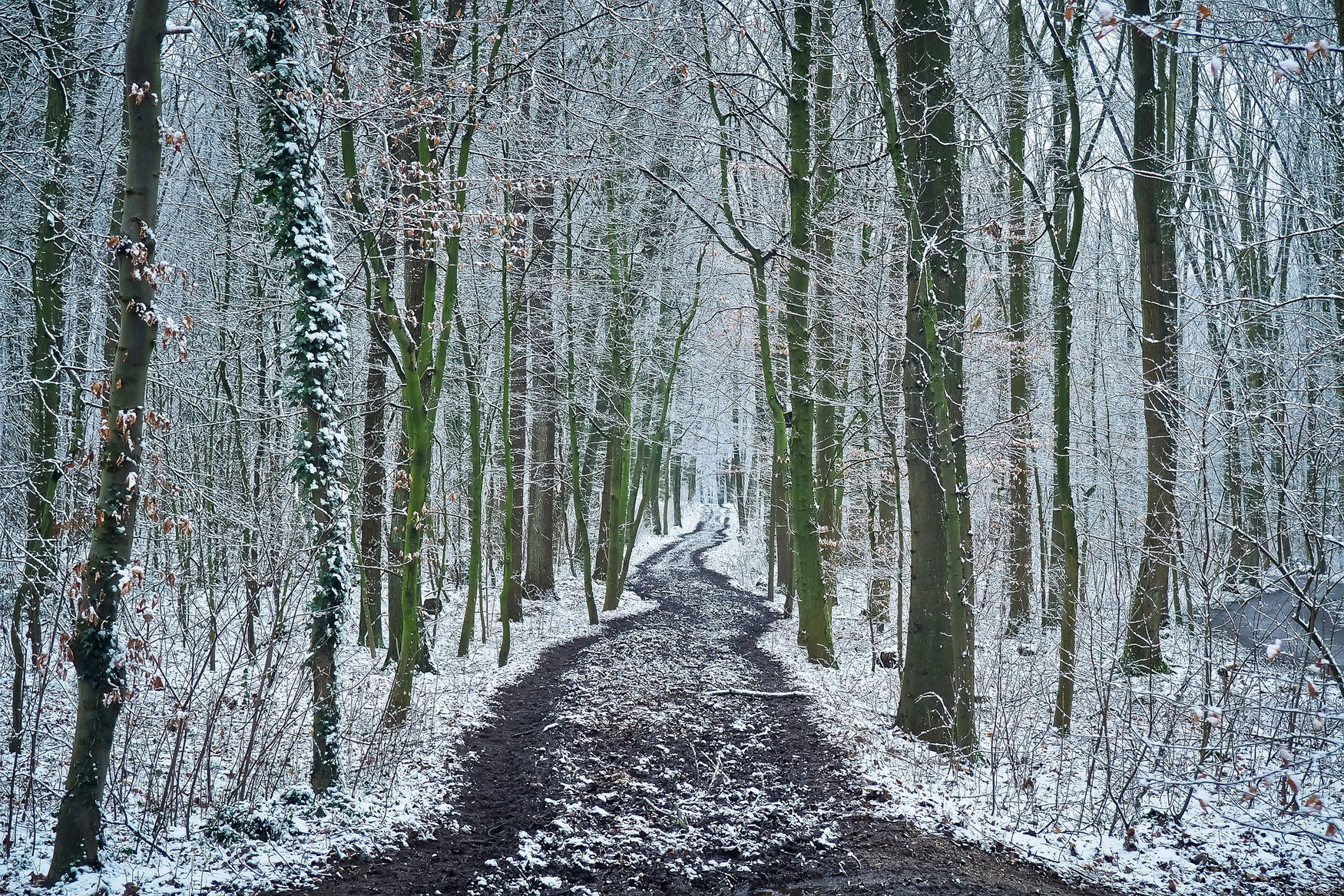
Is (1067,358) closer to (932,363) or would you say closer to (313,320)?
(932,363)

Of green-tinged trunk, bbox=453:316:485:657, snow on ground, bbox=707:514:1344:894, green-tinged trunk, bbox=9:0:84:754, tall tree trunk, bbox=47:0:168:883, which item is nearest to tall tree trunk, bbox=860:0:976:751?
snow on ground, bbox=707:514:1344:894

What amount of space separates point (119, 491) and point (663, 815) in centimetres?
444

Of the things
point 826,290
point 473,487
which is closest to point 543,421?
point 473,487

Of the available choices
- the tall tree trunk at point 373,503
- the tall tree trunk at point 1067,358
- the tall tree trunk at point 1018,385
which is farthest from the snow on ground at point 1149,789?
the tall tree trunk at point 373,503

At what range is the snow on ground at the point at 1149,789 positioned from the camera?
5.00 meters

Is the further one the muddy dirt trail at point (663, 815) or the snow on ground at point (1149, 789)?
the snow on ground at point (1149, 789)

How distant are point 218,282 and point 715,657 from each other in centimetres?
1149

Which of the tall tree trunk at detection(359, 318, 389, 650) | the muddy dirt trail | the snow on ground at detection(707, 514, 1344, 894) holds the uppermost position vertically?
the tall tree trunk at detection(359, 318, 389, 650)

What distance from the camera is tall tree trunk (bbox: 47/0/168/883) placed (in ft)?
14.4

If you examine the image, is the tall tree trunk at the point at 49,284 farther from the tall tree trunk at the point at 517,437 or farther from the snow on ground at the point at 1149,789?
the snow on ground at the point at 1149,789

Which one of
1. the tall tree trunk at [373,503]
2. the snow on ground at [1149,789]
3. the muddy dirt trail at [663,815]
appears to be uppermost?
the tall tree trunk at [373,503]

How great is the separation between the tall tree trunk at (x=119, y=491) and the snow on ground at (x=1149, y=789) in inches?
215

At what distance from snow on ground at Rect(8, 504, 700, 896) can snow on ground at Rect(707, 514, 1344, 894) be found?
3959 mm

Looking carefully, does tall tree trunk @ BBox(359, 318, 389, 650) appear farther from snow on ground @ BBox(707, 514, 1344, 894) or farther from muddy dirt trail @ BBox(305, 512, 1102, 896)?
snow on ground @ BBox(707, 514, 1344, 894)
